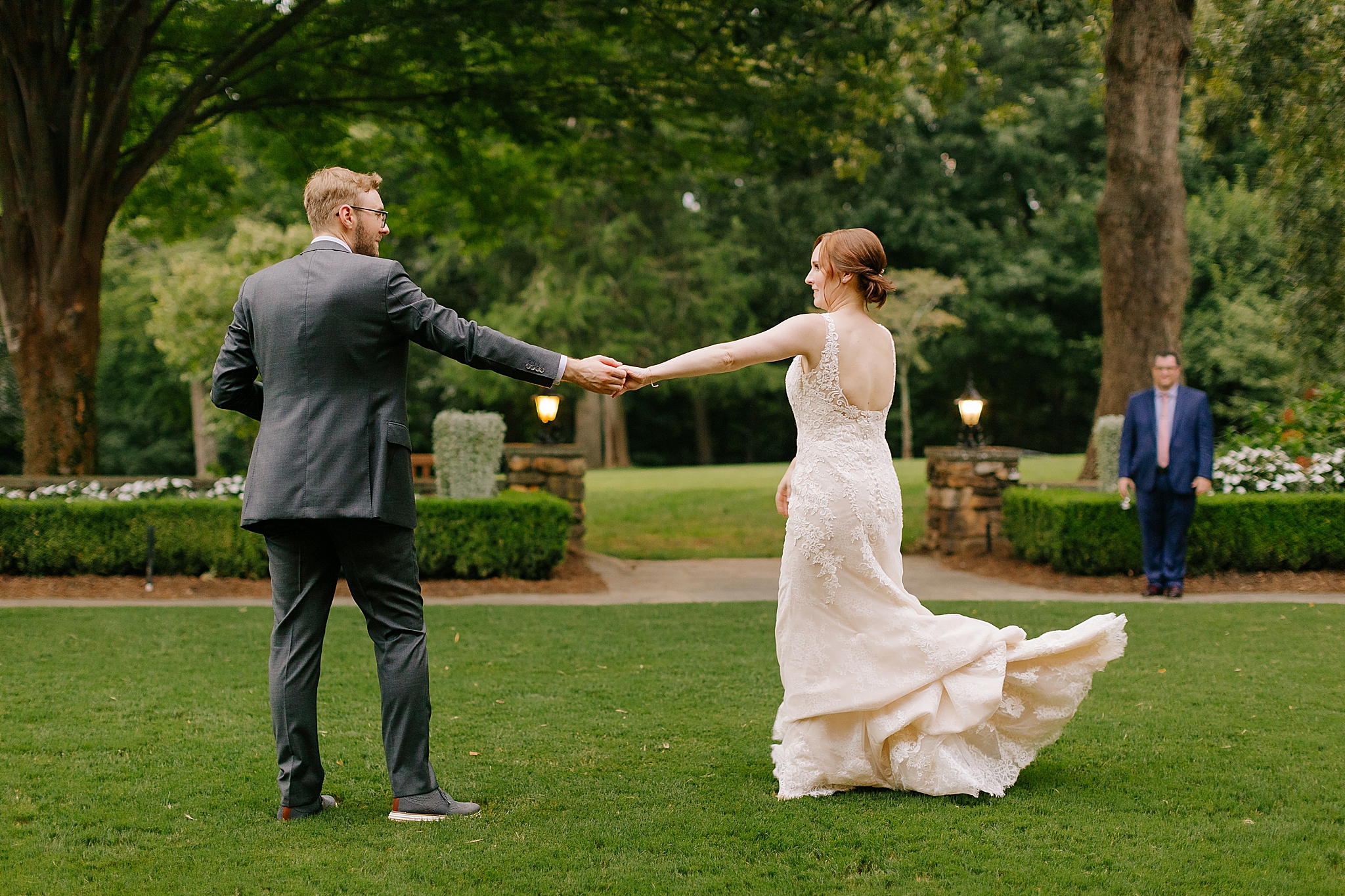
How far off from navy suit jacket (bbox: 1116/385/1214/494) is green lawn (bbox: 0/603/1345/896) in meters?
2.20

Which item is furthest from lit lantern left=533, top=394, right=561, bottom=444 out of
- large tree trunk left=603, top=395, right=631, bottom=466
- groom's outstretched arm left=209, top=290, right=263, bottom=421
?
large tree trunk left=603, top=395, right=631, bottom=466

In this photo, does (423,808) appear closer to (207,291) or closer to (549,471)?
(549,471)

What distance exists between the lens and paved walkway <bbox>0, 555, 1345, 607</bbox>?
29.7 feet

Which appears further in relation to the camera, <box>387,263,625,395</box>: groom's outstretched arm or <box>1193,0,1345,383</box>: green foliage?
<box>1193,0,1345,383</box>: green foliage

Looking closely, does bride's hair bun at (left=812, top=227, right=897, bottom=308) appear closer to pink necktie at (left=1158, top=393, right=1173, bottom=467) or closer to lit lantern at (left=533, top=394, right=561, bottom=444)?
pink necktie at (left=1158, top=393, right=1173, bottom=467)

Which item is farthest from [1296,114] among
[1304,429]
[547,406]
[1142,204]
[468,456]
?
[468,456]

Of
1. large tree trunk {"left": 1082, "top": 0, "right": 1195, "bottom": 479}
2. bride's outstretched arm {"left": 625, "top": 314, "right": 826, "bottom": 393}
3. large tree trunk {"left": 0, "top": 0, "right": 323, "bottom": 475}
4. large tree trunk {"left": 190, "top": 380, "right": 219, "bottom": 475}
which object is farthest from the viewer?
large tree trunk {"left": 190, "top": 380, "right": 219, "bottom": 475}

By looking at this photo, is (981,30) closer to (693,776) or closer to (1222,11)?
(1222,11)

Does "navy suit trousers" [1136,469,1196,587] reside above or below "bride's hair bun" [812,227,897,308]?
below

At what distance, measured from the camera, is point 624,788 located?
4141mm

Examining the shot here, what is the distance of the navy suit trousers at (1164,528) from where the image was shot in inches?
355

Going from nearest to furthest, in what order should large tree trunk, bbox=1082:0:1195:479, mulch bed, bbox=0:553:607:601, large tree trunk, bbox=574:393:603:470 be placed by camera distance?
mulch bed, bbox=0:553:607:601
large tree trunk, bbox=1082:0:1195:479
large tree trunk, bbox=574:393:603:470

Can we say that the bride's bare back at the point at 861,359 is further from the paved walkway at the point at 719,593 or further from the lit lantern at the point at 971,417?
the lit lantern at the point at 971,417

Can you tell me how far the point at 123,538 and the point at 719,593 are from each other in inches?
220
